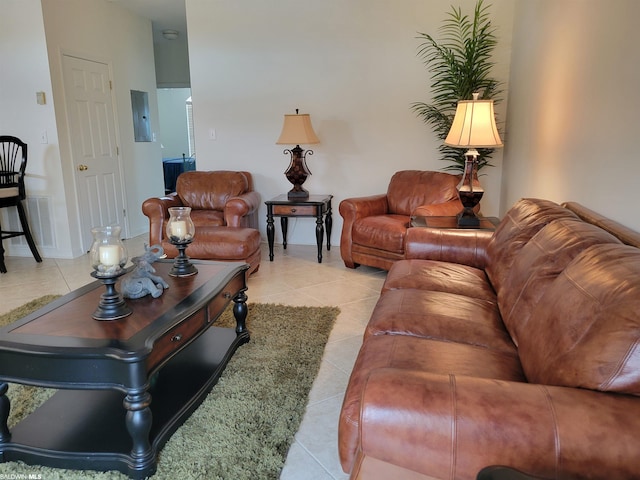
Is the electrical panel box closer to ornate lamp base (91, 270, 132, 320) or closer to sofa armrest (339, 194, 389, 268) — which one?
sofa armrest (339, 194, 389, 268)

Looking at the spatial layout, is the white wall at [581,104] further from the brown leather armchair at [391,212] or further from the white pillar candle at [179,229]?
the white pillar candle at [179,229]

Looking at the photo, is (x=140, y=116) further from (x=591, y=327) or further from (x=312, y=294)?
(x=591, y=327)

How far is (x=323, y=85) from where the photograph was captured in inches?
180

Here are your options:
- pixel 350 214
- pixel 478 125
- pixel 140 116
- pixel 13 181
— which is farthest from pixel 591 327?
pixel 140 116

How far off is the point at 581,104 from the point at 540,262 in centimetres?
118

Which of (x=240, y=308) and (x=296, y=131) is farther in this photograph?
(x=296, y=131)

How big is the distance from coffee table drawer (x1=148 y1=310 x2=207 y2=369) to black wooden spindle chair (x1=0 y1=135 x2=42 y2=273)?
3.12m

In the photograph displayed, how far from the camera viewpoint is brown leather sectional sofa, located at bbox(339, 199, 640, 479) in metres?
0.93

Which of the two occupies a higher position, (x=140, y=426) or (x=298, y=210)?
(x=298, y=210)

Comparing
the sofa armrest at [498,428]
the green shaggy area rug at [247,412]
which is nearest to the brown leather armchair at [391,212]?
the green shaggy area rug at [247,412]

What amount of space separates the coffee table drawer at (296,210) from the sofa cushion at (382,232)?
1.88 feet

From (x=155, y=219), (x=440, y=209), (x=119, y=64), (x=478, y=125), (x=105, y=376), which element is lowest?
(x=105, y=376)

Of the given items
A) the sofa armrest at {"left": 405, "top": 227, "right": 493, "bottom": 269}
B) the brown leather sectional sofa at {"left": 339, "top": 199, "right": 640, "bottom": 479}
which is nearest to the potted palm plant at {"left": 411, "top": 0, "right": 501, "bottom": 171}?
the sofa armrest at {"left": 405, "top": 227, "right": 493, "bottom": 269}

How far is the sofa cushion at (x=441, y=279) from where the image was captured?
2100 millimetres
